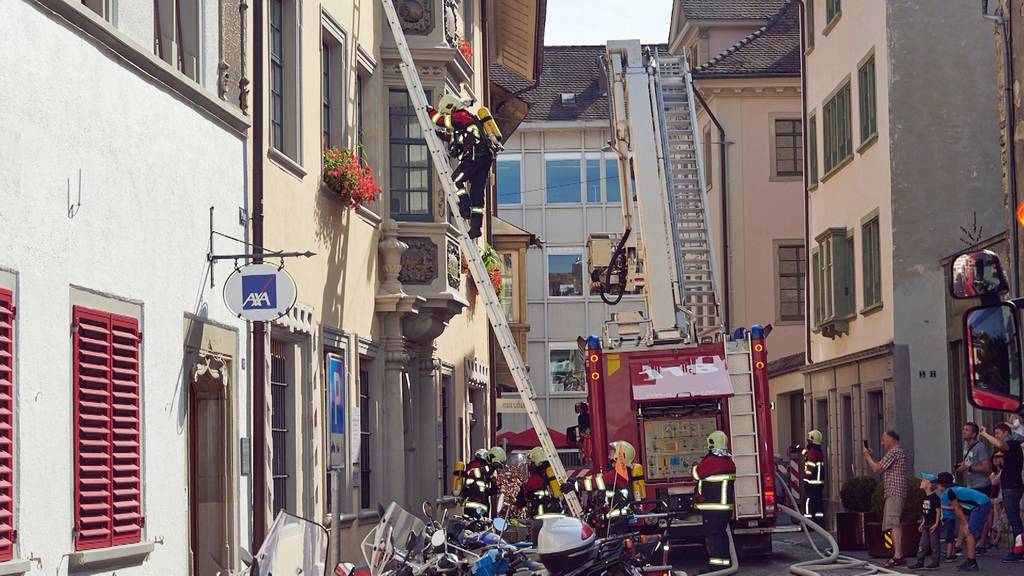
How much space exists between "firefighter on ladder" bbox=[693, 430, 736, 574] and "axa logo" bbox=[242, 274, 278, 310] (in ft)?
25.0

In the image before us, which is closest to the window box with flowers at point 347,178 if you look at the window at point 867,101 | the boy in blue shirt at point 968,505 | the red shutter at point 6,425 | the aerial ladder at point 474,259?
the aerial ladder at point 474,259

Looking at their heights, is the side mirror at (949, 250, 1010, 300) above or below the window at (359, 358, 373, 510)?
above

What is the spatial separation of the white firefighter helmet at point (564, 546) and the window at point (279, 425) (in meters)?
4.63

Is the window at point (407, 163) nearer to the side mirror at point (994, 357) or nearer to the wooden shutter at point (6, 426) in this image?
the wooden shutter at point (6, 426)

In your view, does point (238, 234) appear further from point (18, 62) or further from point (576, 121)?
point (576, 121)

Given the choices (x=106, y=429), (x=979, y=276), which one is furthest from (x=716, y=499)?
(x=979, y=276)

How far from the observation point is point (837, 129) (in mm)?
36656

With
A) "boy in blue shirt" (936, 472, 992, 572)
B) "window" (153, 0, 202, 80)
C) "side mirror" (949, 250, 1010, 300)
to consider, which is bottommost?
"boy in blue shirt" (936, 472, 992, 572)

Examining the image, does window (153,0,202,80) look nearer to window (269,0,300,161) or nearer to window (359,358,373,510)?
window (269,0,300,161)

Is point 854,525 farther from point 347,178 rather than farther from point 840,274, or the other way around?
point 840,274

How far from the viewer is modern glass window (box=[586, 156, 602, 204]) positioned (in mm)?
63000

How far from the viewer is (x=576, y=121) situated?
63.0m

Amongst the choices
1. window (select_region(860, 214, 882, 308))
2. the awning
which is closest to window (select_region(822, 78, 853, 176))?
window (select_region(860, 214, 882, 308))

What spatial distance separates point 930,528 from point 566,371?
40563mm
